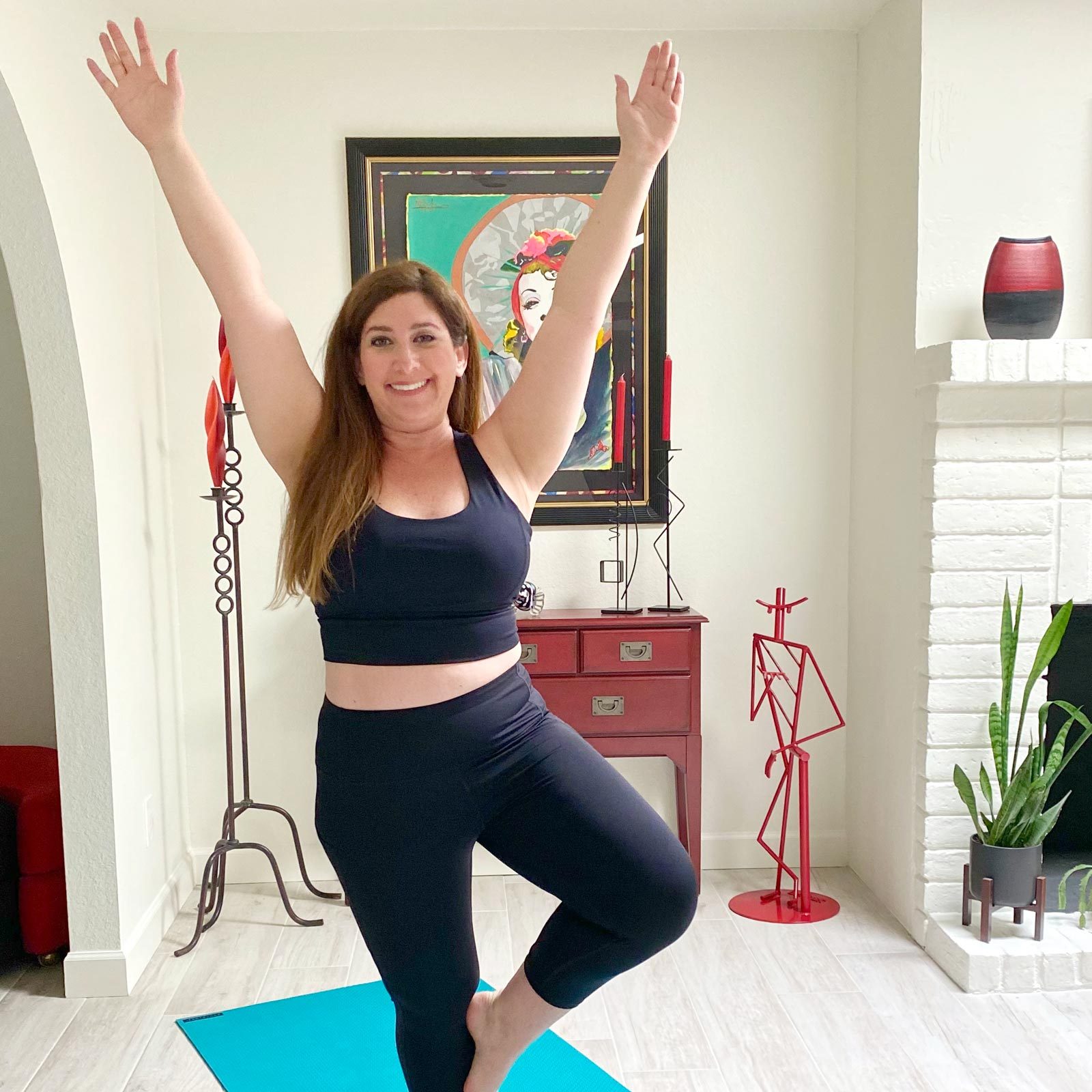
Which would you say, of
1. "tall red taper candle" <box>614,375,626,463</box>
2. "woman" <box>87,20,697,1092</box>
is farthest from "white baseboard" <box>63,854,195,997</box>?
"tall red taper candle" <box>614,375,626,463</box>

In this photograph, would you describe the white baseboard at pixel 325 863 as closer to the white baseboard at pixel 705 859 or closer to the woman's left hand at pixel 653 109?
the white baseboard at pixel 705 859

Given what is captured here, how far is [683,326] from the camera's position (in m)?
3.50

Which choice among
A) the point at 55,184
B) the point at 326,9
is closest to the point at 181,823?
the point at 55,184

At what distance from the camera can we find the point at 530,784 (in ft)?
5.22

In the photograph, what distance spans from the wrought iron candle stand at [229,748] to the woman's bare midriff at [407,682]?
5.09 ft

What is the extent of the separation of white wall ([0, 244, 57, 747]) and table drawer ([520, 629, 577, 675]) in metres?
1.55

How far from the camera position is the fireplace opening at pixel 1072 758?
3082 mm

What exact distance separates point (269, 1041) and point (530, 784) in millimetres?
1325

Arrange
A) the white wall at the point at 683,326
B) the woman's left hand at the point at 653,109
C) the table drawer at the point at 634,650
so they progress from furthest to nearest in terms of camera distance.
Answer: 1. the white wall at the point at 683,326
2. the table drawer at the point at 634,650
3. the woman's left hand at the point at 653,109

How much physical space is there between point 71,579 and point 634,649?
1.56 meters

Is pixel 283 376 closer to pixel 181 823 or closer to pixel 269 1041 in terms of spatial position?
pixel 269 1041

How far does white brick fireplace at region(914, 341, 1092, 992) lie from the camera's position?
2.84 m

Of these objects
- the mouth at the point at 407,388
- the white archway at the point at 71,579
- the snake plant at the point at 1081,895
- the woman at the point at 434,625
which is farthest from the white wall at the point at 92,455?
the snake plant at the point at 1081,895

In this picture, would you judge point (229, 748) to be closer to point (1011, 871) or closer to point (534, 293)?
point (534, 293)
